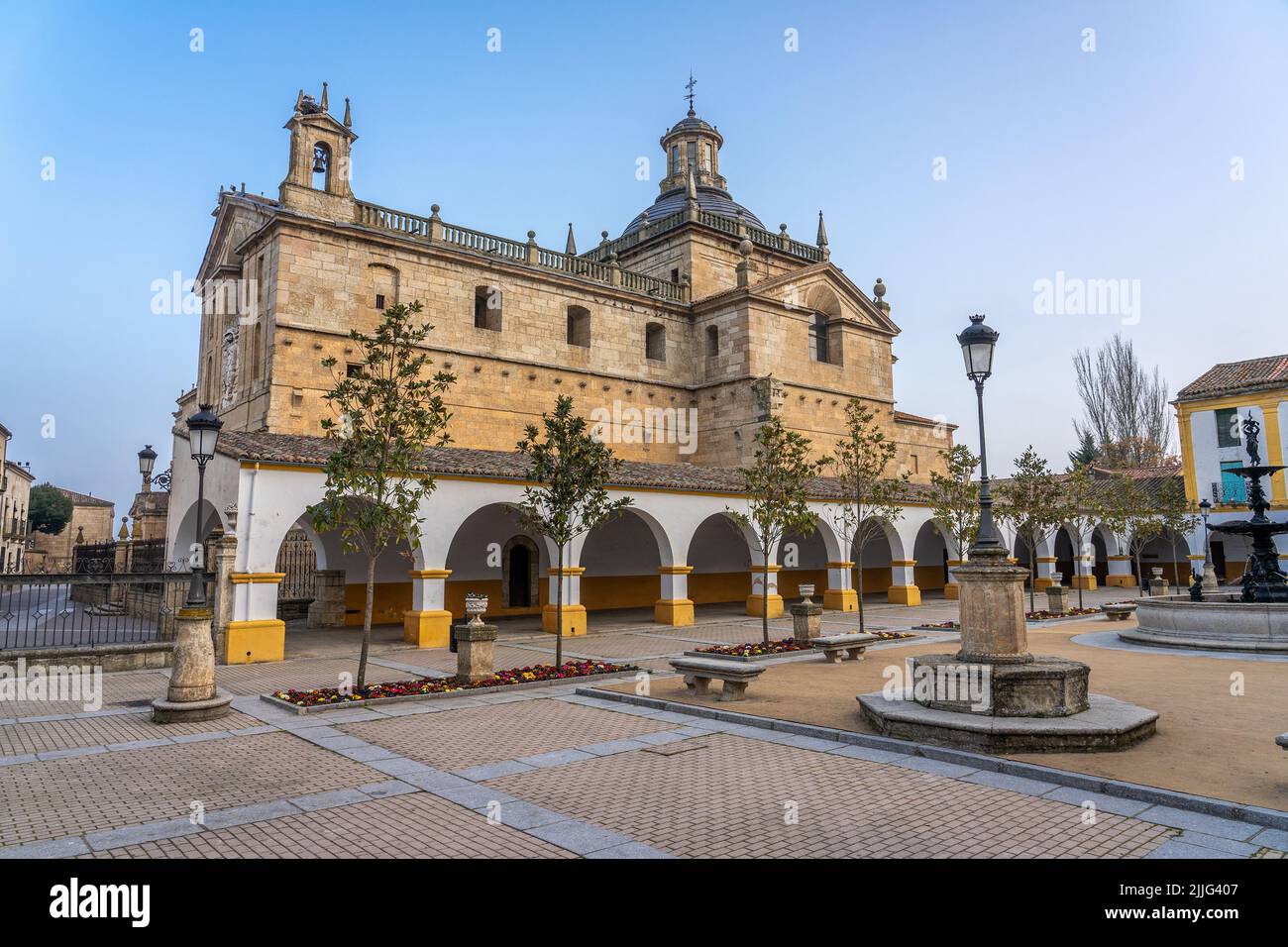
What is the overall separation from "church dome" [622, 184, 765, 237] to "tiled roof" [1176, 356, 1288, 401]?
2251cm

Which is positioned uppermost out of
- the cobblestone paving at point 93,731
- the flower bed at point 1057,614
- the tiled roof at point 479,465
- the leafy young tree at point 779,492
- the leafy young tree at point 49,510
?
the leafy young tree at point 49,510

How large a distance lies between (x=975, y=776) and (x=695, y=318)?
27.3m

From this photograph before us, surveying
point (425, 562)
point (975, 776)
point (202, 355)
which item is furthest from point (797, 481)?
point (202, 355)

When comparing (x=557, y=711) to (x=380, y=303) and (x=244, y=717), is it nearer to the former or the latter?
(x=244, y=717)

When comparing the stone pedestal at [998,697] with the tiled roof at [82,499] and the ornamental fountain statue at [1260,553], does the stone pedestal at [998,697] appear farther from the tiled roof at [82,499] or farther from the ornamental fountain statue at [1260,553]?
the tiled roof at [82,499]

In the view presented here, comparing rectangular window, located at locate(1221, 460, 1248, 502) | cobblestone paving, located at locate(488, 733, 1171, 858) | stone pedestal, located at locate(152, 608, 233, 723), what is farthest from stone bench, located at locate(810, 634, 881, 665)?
rectangular window, located at locate(1221, 460, 1248, 502)

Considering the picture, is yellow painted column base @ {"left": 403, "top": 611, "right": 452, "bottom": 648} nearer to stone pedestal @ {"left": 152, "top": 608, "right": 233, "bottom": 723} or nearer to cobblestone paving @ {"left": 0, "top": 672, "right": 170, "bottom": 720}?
cobblestone paving @ {"left": 0, "top": 672, "right": 170, "bottom": 720}

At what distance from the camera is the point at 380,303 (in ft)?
78.5

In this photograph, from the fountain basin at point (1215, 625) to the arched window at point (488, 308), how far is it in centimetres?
2059

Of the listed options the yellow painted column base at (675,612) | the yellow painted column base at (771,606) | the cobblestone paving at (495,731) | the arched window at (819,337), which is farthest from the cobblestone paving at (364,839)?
the arched window at (819,337)

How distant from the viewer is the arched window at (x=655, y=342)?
31188mm

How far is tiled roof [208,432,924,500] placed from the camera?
1513 centimetres

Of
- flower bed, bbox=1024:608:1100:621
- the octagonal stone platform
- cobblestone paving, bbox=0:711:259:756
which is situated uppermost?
the octagonal stone platform
